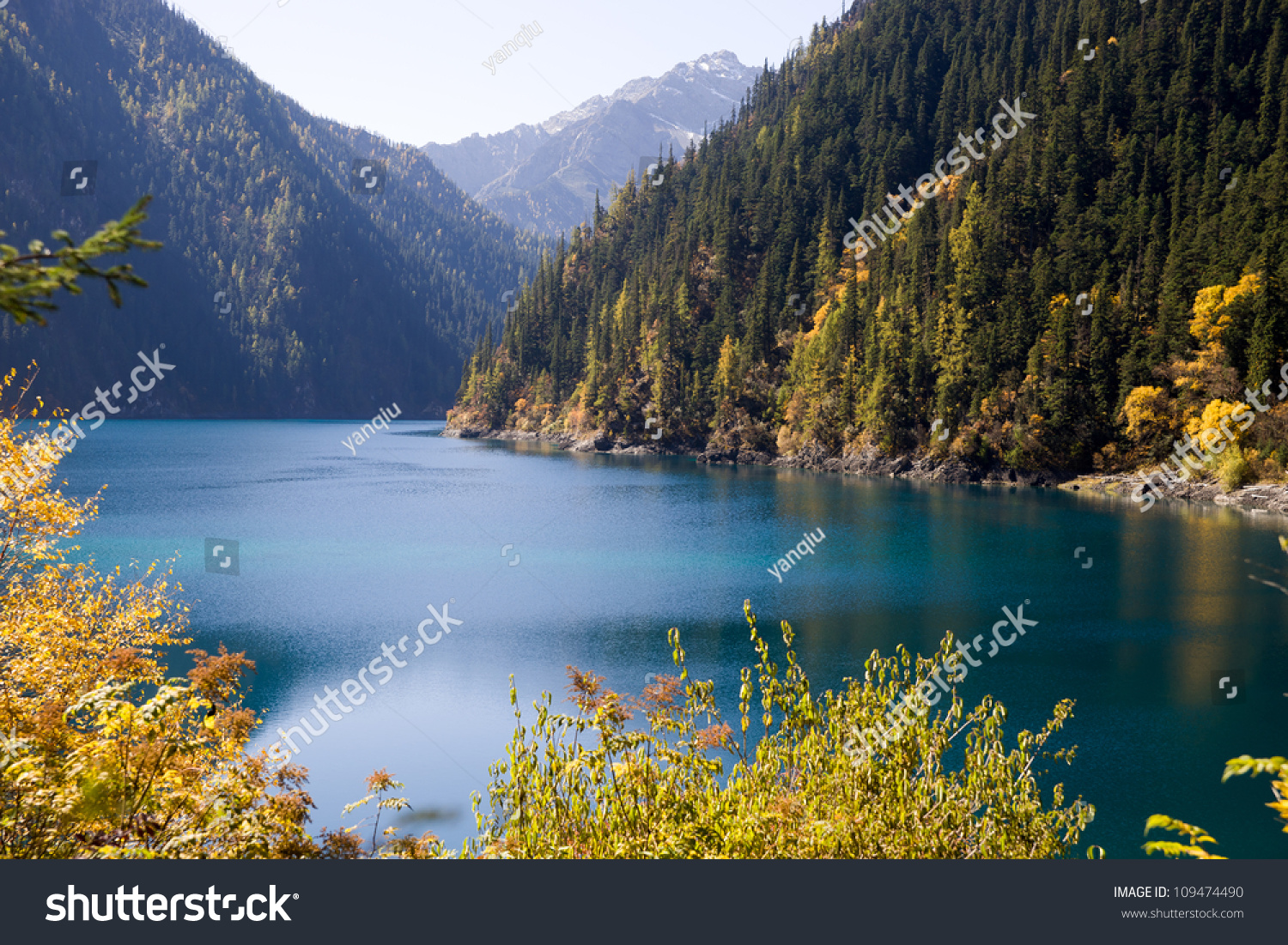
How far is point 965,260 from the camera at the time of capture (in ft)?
276

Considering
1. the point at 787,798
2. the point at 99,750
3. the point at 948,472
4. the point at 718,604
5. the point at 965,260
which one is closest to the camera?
the point at 99,750

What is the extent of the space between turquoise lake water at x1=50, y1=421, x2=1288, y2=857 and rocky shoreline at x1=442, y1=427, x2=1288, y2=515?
323 centimetres

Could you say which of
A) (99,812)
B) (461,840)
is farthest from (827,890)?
(461,840)

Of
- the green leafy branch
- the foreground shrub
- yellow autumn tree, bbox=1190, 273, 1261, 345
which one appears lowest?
the foreground shrub

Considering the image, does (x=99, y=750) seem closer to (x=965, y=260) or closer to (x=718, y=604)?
(x=718, y=604)

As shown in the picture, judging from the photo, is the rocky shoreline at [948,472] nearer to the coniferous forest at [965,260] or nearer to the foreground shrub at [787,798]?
the coniferous forest at [965,260]

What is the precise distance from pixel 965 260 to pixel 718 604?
67535mm

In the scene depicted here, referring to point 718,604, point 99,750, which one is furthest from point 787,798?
point 718,604

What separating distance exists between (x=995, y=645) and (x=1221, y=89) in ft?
308

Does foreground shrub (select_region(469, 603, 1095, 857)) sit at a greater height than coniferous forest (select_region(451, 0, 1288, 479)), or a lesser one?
lesser

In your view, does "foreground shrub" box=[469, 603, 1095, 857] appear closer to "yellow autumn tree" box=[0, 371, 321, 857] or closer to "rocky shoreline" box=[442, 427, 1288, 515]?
"yellow autumn tree" box=[0, 371, 321, 857]

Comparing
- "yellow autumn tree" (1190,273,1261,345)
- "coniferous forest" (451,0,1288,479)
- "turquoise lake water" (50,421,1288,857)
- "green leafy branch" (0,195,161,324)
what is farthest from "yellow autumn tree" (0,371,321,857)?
"yellow autumn tree" (1190,273,1261,345)

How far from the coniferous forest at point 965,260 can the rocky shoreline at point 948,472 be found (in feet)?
4.14

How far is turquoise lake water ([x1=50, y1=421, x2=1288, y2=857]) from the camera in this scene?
1747 cm
